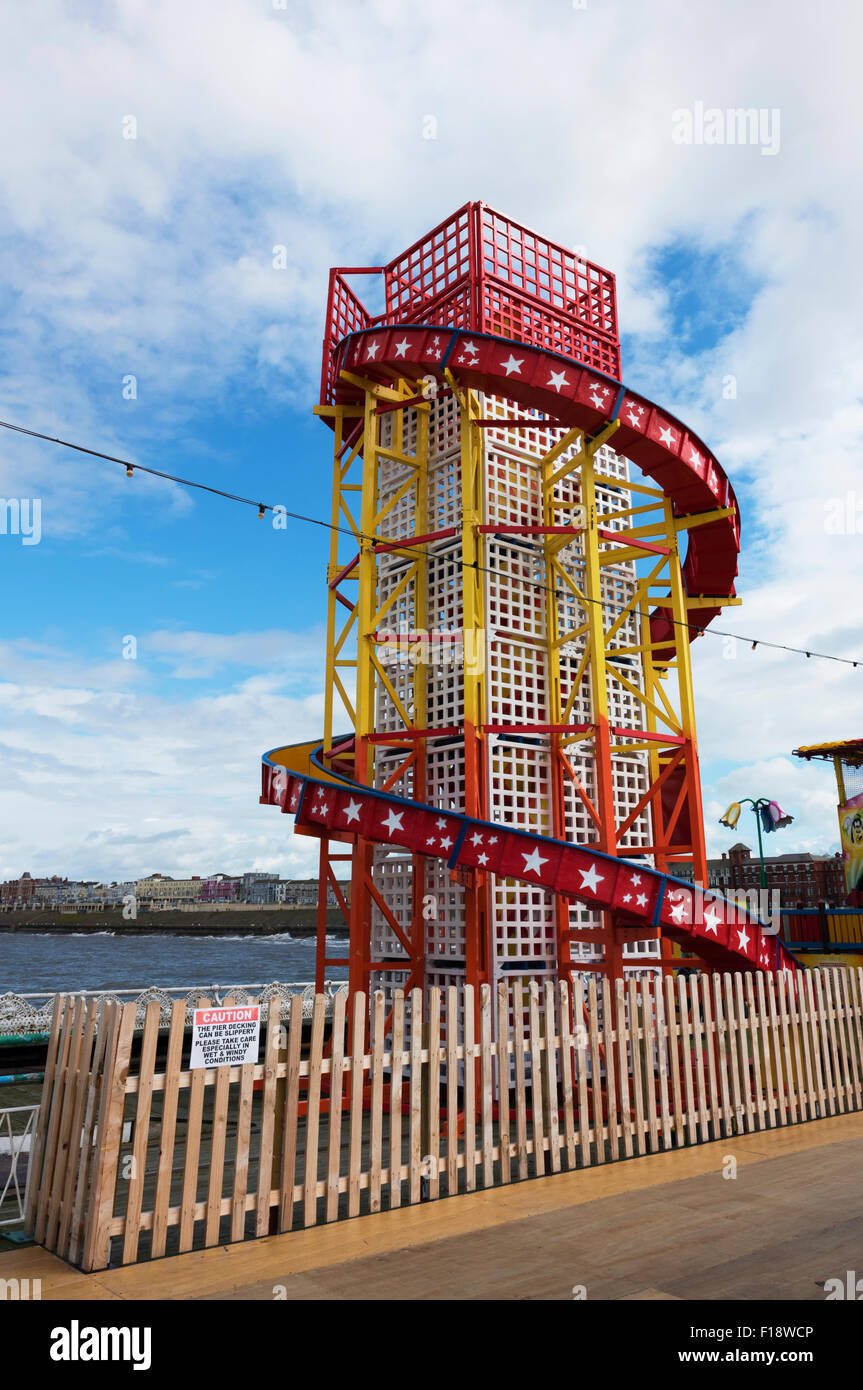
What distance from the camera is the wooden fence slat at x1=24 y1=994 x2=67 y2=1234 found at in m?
5.73

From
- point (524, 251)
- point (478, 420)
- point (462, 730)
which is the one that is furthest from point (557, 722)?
point (524, 251)

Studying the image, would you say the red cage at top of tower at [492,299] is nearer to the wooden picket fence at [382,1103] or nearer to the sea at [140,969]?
the wooden picket fence at [382,1103]

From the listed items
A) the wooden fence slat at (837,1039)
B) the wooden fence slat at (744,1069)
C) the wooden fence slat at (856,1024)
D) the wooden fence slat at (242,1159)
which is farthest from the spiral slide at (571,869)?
the wooden fence slat at (242,1159)

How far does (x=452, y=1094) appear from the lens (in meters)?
6.73

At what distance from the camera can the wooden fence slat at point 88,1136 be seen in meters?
5.18

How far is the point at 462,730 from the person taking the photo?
1296cm

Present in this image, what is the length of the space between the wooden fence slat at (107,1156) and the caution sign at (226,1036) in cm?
45

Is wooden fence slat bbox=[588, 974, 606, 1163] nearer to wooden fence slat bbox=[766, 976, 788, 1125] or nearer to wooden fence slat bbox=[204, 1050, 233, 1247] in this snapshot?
wooden fence slat bbox=[766, 976, 788, 1125]

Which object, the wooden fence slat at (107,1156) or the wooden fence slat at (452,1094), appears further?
the wooden fence slat at (452,1094)

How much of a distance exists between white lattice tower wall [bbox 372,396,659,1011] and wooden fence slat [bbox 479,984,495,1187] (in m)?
5.58

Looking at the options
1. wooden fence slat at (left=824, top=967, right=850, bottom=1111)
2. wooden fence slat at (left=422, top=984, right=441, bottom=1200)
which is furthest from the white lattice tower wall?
wooden fence slat at (left=422, top=984, right=441, bottom=1200)

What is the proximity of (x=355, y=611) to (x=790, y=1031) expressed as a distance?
351 inches

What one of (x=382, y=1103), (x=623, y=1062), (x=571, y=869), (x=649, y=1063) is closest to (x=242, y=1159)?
(x=382, y=1103)
